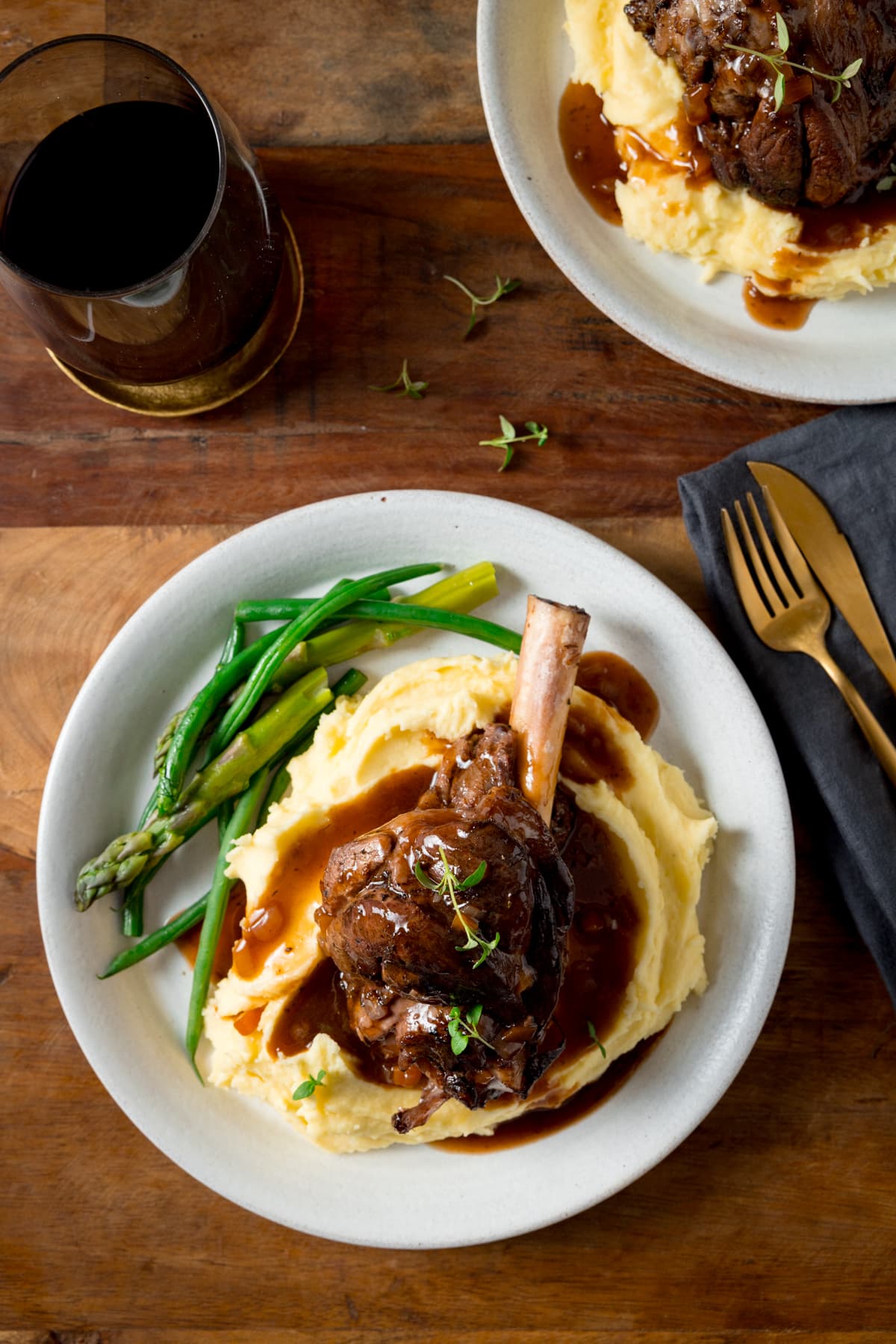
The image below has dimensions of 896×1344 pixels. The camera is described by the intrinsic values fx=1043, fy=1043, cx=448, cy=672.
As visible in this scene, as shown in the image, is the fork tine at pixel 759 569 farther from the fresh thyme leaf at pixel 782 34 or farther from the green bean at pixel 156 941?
the green bean at pixel 156 941

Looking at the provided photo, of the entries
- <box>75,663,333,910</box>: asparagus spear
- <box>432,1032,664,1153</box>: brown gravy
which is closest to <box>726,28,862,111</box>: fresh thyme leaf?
<box>75,663,333,910</box>: asparagus spear

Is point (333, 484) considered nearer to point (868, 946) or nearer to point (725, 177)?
point (725, 177)

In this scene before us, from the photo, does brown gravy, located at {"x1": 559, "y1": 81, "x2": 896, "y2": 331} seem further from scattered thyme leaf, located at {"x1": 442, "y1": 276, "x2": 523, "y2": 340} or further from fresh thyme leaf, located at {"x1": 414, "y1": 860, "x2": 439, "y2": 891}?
fresh thyme leaf, located at {"x1": 414, "y1": 860, "x2": 439, "y2": 891}

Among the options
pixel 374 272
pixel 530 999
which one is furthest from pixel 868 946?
pixel 374 272

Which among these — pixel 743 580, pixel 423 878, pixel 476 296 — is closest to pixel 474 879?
pixel 423 878

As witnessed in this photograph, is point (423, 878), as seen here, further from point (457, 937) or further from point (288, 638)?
point (288, 638)

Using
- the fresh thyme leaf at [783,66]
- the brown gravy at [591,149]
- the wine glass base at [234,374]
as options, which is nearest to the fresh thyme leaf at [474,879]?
the wine glass base at [234,374]
